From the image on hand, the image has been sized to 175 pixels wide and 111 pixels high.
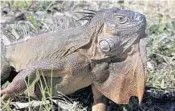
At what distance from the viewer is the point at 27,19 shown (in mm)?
6500

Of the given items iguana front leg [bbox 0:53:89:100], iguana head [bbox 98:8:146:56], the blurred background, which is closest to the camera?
iguana head [bbox 98:8:146:56]

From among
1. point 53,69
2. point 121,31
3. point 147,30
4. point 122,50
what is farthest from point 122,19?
point 147,30

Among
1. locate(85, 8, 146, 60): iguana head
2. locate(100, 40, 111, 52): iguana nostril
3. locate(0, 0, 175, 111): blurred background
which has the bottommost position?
locate(0, 0, 175, 111): blurred background

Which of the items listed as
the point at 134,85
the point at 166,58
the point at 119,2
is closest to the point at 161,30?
the point at 166,58

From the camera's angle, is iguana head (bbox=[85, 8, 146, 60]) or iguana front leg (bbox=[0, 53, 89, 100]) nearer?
iguana head (bbox=[85, 8, 146, 60])

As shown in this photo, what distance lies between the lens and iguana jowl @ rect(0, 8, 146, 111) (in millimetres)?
4230

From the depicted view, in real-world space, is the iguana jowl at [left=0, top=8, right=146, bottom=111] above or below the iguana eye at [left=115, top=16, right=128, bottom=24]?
below

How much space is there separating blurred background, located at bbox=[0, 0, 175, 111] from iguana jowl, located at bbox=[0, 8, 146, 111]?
0.90 feet

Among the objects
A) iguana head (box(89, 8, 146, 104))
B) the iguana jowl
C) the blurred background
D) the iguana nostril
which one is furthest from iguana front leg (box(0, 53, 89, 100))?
the blurred background

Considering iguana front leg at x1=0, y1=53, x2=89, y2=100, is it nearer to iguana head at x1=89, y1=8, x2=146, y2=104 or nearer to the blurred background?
iguana head at x1=89, y1=8, x2=146, y2=104

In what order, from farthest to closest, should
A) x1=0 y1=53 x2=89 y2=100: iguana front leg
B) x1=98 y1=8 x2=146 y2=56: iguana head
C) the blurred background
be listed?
the blurred background, x1=0 y1=53 x2=89 y2=100: iguana front leg, x1=98 y1=8 x2=146 y2=56: iguana head

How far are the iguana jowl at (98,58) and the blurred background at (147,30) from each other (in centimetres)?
28

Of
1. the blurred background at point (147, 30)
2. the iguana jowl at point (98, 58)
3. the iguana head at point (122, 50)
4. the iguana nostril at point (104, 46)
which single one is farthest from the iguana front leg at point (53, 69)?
the blurred background at point (147, 30)

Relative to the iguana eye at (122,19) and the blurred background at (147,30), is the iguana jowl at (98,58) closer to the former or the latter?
the iguana eye at (122,19)
